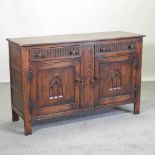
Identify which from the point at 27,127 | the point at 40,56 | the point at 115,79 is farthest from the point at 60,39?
the point at 27,127

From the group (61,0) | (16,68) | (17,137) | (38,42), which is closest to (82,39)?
(38,42)

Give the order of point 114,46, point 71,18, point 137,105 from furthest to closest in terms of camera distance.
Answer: point 71,18
point 137,105
point 114,46

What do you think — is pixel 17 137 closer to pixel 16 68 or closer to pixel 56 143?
pixel 56 143

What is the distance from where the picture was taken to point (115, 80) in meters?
3.12

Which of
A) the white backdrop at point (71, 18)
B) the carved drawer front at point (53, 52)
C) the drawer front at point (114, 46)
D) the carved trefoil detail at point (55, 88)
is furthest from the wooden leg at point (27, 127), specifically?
the white backdrop at point (71, 18)

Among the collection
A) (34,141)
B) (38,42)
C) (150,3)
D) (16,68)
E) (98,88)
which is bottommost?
(34,141)

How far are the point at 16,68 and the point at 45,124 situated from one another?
593 mm

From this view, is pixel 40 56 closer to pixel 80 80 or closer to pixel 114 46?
pixel 80 80

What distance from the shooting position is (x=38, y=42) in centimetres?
271

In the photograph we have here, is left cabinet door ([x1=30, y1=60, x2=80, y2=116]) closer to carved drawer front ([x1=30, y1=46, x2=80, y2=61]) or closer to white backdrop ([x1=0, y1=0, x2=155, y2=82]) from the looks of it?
carved drawer front ([x1=30, y1=46, x2=80, y2=61])

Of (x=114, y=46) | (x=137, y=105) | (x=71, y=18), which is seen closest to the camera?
(x=114, y=46)

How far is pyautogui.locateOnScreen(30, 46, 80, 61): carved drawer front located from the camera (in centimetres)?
267

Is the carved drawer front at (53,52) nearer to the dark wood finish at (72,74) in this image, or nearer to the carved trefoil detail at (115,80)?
the dark wood finish at (72,74)

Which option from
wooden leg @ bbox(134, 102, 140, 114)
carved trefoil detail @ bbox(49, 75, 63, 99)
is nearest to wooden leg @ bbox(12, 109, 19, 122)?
carved trefoil detail @ bbox(49, 75, 63, 99)
